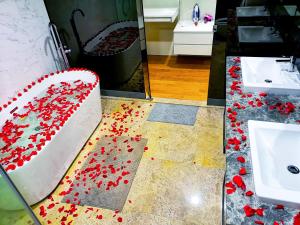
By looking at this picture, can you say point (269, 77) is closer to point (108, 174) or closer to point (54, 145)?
point (108, 174)

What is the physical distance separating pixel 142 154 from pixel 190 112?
880 millimetres

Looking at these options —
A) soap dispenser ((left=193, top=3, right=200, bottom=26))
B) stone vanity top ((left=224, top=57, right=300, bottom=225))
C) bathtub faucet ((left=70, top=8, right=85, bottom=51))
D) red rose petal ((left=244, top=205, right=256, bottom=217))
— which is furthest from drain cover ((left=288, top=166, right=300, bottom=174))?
soap dispenser ((left=193, top=3, right=200, bottom=26))

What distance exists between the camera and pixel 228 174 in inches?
41.6

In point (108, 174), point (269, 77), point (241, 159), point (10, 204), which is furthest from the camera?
point (108, 174)

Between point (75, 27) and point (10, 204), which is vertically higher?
point (75, 27)

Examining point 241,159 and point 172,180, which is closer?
point 241,159

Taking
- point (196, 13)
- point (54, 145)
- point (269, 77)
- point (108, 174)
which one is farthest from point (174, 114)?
point (196, 13)

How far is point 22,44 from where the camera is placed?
239 cm

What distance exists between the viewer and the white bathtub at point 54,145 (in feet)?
5.48

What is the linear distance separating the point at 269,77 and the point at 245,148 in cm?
90

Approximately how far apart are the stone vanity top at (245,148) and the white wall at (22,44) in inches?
84.1

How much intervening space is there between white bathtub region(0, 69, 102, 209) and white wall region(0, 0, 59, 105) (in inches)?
5.6

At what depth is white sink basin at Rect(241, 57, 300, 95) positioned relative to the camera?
4.94ft

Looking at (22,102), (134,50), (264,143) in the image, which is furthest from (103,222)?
(134,50)
